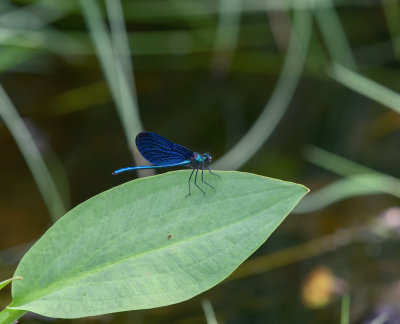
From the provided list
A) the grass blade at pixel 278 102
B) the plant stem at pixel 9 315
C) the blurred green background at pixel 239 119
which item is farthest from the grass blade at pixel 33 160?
the plant stem at pixel 9 315

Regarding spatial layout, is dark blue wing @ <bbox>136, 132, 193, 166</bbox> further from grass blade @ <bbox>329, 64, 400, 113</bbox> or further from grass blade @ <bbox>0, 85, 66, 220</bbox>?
grass blade @ <bbox>329, 64, 400, 113</bbox>

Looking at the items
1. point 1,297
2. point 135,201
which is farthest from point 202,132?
point 135,201

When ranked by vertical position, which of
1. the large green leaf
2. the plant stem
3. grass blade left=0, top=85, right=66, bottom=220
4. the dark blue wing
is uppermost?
grass blade left=0, top=85, right=66, bottom=220

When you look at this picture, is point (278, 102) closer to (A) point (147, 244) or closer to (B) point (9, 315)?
(A) point (147, 244)

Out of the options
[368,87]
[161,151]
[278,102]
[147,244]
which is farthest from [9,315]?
[368,87]

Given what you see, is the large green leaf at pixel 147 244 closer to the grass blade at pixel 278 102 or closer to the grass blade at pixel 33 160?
the grass blade at pixel 33 160

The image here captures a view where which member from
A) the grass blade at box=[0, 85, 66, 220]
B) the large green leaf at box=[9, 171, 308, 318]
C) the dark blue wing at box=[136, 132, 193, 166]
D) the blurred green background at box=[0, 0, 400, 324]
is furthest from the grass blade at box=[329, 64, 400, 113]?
the large green leaf at box=[9, 171, 308, 318]
